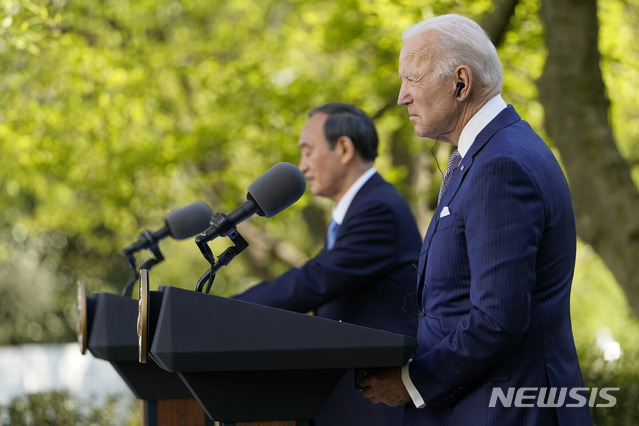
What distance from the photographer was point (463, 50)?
90.4 inches

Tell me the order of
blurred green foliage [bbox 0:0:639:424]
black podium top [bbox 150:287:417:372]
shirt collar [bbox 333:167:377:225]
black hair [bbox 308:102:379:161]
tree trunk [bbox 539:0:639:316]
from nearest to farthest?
black podium top [bbox 150:287:417:372] < shirt collar [bbox 333:167:377:225] < black hair [bbox 308:102:379:161] < tree trunk [bbox 539:0:639:316] < blurred green foliage [bbox 0:0:639:424]

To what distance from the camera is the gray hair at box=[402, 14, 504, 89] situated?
2.30 meters

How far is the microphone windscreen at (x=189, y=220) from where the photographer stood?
11.4ft

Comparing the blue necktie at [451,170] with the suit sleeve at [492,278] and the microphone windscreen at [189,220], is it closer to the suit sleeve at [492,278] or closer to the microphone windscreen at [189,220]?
the suit sleeve at [492,278]

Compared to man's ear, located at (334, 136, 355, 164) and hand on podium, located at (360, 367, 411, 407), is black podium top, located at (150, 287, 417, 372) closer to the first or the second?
hand on podium, located at (360, 367, 411, 407)

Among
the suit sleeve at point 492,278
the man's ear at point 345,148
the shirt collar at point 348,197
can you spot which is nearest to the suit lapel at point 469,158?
the suit sleeve at point 492,278

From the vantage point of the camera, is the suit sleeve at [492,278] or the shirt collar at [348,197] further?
the shirt collar at [348,197]

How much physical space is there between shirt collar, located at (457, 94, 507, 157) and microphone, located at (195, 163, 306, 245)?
53cm

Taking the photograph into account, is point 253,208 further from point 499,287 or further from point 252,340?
point 499,287

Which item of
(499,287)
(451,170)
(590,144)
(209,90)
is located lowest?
(499,287)

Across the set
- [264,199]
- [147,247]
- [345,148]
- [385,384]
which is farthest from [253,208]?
[345,148]

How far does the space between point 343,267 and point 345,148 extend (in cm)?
74

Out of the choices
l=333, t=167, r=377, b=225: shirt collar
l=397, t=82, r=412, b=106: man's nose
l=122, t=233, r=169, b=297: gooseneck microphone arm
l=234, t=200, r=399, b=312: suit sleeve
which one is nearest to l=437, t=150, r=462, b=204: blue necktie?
l=397, t=82, r=412, b=106: man's nose

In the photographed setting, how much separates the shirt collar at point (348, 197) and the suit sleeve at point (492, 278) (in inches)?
64.3
